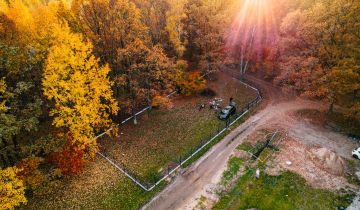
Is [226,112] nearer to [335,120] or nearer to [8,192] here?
[335,120]

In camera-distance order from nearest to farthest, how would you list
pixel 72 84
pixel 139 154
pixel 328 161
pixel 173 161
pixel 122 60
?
pixel 72 84
pixel 328 161
pixel 173 161
pixel 139 154
pixel 122 60

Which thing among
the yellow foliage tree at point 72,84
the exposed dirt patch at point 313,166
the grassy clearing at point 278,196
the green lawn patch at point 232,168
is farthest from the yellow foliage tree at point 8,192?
the exposed dirt patch at point 313,166

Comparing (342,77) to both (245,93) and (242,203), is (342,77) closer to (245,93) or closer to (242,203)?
(245,93)

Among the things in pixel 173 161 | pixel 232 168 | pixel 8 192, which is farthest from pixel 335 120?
pixel 8 192

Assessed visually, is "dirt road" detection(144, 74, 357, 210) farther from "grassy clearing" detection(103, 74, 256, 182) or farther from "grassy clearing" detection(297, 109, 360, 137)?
"grassy clearing" detection(103, 74, 256, 182)

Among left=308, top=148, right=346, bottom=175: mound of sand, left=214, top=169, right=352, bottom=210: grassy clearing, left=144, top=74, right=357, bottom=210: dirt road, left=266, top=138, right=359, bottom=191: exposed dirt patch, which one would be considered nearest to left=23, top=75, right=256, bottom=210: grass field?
left=144, top=74, right=357, bottom=210: dirt road

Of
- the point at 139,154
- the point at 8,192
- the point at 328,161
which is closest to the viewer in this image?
the point at 8,192
